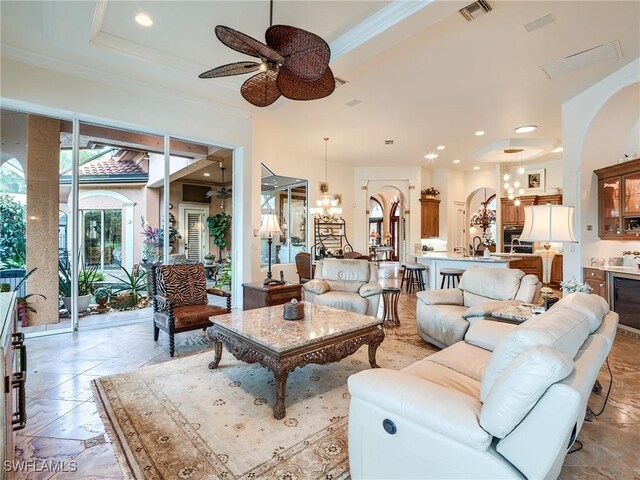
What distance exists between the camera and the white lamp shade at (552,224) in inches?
108

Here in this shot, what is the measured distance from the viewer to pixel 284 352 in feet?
7.46

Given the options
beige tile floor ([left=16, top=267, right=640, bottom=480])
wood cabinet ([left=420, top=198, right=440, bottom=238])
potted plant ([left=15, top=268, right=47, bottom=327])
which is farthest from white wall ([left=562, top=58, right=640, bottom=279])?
potted plant ([left=15, top=268, right=47, bottom=327])

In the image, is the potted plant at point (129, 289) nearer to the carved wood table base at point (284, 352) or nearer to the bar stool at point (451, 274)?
the carved wood table base at point (284, 352)

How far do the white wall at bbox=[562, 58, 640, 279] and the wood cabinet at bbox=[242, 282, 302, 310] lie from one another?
14.0 feet

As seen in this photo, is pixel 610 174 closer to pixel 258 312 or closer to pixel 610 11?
pixel 610 11

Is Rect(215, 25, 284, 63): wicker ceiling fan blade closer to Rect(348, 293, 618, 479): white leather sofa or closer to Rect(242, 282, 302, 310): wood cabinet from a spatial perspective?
Rect(348, 293, 618, 479): white leather sofa

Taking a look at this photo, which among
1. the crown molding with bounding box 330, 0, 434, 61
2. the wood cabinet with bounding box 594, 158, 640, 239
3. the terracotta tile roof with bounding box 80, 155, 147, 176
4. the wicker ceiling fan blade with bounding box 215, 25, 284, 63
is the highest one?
the crown molding with bounding box 330, 0, 434, 61

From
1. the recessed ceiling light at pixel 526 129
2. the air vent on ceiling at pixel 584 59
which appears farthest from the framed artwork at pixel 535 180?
the air vent on ceiling at pixel 584 59

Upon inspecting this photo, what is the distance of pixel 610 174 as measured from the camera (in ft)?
15.2

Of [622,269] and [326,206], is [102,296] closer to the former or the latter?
[326,206]

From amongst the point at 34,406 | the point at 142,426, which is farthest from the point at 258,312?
the point at 34,406

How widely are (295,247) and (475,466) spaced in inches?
299

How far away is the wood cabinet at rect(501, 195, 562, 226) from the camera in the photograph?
8172mm

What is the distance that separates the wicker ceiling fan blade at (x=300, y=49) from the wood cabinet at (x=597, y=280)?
4.82 meters
